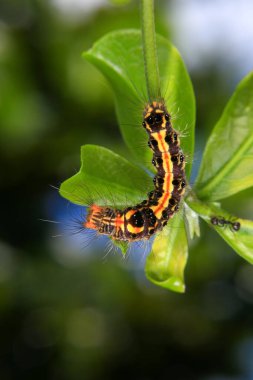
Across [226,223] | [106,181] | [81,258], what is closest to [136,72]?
[106,181]

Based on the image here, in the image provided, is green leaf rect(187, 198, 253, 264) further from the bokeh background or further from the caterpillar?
the bokeh background

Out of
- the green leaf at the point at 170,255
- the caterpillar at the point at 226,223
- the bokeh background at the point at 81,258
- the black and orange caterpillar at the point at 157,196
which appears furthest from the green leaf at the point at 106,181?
the bokeh background at the point at 81,258

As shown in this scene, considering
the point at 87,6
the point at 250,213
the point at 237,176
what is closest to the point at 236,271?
the point at 250,213

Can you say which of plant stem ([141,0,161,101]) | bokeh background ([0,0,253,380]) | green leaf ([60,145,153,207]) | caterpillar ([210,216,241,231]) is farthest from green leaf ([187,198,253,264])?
bokeh background ([0,0,253,380])

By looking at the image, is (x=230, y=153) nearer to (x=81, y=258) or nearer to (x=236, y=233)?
(x=236, y=233)

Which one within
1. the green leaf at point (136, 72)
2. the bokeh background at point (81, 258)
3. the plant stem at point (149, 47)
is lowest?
the bokeh background at point (81, 258)

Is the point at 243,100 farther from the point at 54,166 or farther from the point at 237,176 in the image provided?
the point at 54,166

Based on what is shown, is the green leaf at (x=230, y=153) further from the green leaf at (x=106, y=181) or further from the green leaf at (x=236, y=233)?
the green leaf at (x=106, y=181)
